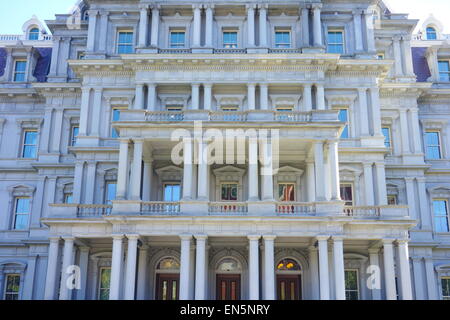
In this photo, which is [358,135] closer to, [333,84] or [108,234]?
[333,84]

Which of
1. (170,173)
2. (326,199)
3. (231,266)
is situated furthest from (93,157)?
(326,199)

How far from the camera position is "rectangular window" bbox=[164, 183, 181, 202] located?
96.5 ft

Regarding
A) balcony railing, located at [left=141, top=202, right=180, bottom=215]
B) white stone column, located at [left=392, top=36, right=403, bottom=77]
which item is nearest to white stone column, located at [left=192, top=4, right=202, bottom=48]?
balcony railing, located at [left=141, top=202, right=180, bottom=215]

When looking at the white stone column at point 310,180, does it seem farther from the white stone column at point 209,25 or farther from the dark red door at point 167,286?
the white stone column at point 209,25

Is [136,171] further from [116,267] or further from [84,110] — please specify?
[84,110]

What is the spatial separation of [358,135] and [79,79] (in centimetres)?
1830

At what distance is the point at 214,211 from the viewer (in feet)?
83.8

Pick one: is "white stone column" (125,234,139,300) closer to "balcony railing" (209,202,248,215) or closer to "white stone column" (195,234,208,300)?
"white stone column" (195,234,208,300)

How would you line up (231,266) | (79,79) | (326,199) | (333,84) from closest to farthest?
(326,199) < (231,266) < (333,84) < (79,79)

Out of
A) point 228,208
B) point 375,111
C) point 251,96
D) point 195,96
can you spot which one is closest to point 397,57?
point 375,111

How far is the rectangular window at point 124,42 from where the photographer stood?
32.6 m

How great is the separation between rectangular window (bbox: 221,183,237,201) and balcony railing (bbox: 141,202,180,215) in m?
4.08

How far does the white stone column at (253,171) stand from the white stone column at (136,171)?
5493 mm

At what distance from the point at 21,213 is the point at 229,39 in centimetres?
1755
